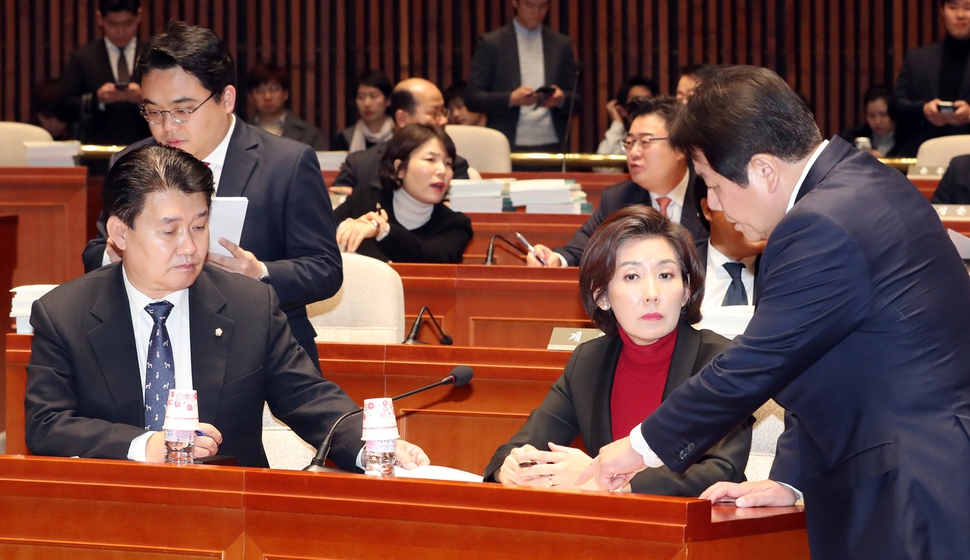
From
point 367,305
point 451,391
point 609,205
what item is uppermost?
point 609,205

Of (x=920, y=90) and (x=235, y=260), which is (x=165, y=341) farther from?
(x=920, y=90)

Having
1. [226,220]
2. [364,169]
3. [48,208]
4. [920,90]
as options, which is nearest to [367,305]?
[226,220]

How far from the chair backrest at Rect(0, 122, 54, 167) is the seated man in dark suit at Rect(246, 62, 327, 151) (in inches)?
52.5

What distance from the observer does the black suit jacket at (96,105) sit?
237 inches

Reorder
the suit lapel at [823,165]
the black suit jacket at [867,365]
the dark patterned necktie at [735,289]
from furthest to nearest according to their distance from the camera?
the dark patterned necktie at [735,289] → the suit lapel at [823,165] → the black suit jacket at [867,365]

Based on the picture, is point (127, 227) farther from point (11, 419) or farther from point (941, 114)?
point (941, 114)

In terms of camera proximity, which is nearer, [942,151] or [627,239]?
[627,239]

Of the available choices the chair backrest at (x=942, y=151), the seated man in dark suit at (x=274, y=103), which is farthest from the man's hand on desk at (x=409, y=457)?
the seated man in dark suit at (x=274, y=103)

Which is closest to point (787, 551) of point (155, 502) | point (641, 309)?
point (641, 309)

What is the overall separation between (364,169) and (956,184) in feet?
8.55

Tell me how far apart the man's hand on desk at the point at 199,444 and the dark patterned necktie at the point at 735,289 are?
1.73m

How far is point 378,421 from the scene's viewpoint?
1.86 m

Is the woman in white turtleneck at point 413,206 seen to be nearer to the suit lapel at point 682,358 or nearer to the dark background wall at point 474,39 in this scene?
the suit lapel at point 682,358

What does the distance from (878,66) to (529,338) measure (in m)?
5.50
